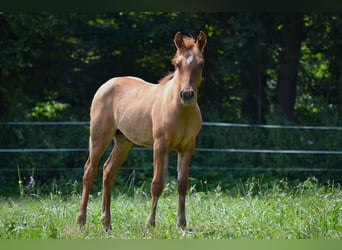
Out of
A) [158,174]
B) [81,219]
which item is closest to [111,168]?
[81,219]

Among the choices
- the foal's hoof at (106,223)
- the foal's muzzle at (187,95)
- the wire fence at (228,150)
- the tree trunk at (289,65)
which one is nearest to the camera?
the foal's muzzle at (187,95)

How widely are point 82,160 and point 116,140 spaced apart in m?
5.69

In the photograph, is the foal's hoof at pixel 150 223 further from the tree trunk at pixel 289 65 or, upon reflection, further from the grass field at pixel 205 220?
the tree trunk at pixel 289 65

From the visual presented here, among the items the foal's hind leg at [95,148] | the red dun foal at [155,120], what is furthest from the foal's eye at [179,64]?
the foal's hind leg at [95,148]

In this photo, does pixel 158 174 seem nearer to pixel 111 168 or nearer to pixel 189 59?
pixel 111 168

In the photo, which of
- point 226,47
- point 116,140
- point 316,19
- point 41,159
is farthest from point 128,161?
point 116,140

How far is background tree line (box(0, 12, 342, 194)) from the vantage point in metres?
11.9

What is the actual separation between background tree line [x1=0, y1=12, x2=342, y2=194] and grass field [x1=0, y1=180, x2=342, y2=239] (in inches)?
218

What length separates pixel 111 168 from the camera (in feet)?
19.3

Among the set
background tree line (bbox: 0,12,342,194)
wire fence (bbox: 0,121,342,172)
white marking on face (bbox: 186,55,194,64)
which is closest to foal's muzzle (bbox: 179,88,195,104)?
white marking on face (bbox: 186,55,194,64)

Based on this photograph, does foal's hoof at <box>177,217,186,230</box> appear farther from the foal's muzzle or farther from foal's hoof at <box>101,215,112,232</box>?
the foal's muzzle

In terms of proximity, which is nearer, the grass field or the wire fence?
the grass field

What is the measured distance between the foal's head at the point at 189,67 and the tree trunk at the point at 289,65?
7.56 metres

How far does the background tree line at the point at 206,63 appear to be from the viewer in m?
11.9
